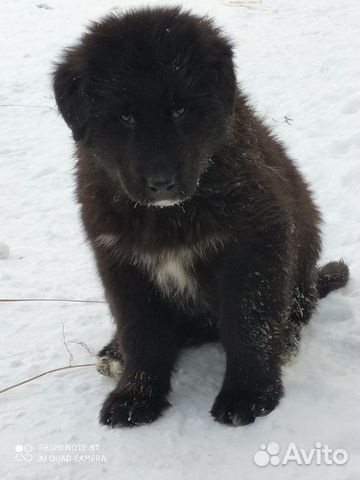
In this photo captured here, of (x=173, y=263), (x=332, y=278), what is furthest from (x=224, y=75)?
(x=332, y=278)

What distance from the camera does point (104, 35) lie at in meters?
2.92

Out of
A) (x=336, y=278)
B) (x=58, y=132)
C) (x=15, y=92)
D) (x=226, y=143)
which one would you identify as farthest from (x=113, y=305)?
(x=15, y=92)

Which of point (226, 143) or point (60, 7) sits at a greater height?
point (226, 143)

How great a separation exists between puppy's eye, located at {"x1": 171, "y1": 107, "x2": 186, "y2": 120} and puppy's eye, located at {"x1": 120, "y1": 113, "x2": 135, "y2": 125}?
167mm

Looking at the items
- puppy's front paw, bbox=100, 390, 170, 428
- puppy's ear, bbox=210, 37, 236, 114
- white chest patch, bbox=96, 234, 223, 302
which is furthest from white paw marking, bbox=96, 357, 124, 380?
puppy's ear, bbox=210, 37, 236, 114

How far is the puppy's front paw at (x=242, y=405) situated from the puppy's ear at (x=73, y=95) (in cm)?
133

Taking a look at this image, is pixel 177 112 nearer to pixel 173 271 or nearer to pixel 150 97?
pixel 150 97

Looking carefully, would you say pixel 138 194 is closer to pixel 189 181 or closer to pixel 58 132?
pixel 189 181

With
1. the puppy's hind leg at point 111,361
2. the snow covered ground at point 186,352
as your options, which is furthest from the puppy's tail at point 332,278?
the puppy's hind leg at point 111,361

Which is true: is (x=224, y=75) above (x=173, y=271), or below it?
above

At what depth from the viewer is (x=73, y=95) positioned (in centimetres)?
297

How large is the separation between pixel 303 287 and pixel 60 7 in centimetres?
1143

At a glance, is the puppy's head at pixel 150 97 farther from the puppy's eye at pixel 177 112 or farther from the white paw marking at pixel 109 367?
the white paw marking at pixel 109 367

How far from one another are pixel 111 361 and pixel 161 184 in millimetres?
1221
